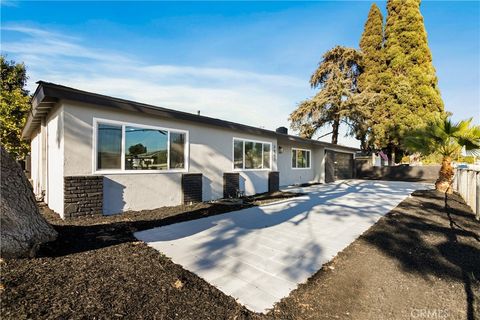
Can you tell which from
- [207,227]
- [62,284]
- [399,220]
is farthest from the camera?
[399,220]

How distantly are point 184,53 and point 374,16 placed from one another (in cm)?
1987

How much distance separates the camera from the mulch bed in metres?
2.23

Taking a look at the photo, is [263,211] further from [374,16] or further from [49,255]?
[374,16]

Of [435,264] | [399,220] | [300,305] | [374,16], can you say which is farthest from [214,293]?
[374,16]

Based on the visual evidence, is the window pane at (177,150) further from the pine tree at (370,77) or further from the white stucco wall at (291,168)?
the pine tree at (370,77)

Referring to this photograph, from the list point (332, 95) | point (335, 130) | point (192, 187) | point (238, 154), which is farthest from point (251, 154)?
point (332, 95)

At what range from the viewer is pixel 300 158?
15.1 m

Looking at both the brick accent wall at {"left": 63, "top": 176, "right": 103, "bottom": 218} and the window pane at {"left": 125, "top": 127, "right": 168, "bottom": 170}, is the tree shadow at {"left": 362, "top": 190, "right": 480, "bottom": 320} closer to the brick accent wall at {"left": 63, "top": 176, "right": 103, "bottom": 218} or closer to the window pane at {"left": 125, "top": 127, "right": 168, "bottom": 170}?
the window pane at {"left": 125, "top": 127, "right": 168, "bottom": 170}

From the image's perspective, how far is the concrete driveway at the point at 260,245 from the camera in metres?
2.90

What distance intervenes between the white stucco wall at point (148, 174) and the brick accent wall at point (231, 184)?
0.55 ft

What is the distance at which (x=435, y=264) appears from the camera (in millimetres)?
3484

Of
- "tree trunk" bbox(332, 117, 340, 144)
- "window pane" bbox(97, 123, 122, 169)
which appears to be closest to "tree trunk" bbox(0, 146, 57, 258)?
"window pane" bbox(97, 123, 122, 169)

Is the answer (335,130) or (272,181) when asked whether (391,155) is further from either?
(272,181)

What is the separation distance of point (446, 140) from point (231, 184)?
8.89 m
